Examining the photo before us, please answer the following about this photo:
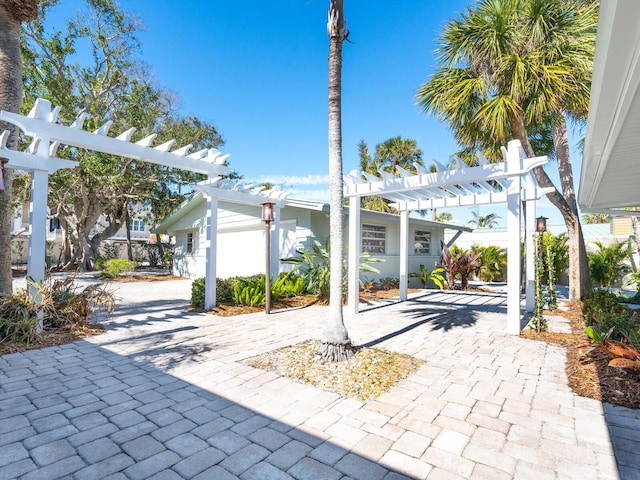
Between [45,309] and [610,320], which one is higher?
[45,309]

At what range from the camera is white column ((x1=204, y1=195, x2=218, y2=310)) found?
7523 millimetres

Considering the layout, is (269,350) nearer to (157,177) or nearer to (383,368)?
(383,368)

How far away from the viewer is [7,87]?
18.4 ft

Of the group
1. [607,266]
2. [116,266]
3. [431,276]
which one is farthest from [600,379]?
[116,266]

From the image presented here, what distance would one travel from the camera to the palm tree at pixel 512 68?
7.16 meters

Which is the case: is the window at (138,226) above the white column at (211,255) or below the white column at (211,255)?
above

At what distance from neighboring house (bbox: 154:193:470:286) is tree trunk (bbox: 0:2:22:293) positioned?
550cm

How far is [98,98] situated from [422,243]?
14864mm

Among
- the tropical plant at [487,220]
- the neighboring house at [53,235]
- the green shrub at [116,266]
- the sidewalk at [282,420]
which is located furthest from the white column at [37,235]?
the tropical plant at [487,220]

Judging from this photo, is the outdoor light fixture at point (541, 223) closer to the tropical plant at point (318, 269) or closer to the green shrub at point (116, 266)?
the tropical plant at point (318, 269)

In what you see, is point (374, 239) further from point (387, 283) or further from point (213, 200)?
point (213, 200)

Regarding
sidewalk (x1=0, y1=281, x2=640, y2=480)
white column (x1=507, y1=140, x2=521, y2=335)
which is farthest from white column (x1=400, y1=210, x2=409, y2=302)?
sidewalk (x1=0, y1=281, x2=640, y2=480)

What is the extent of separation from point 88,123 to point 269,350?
511 inches

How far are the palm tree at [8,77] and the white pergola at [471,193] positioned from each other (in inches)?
237
